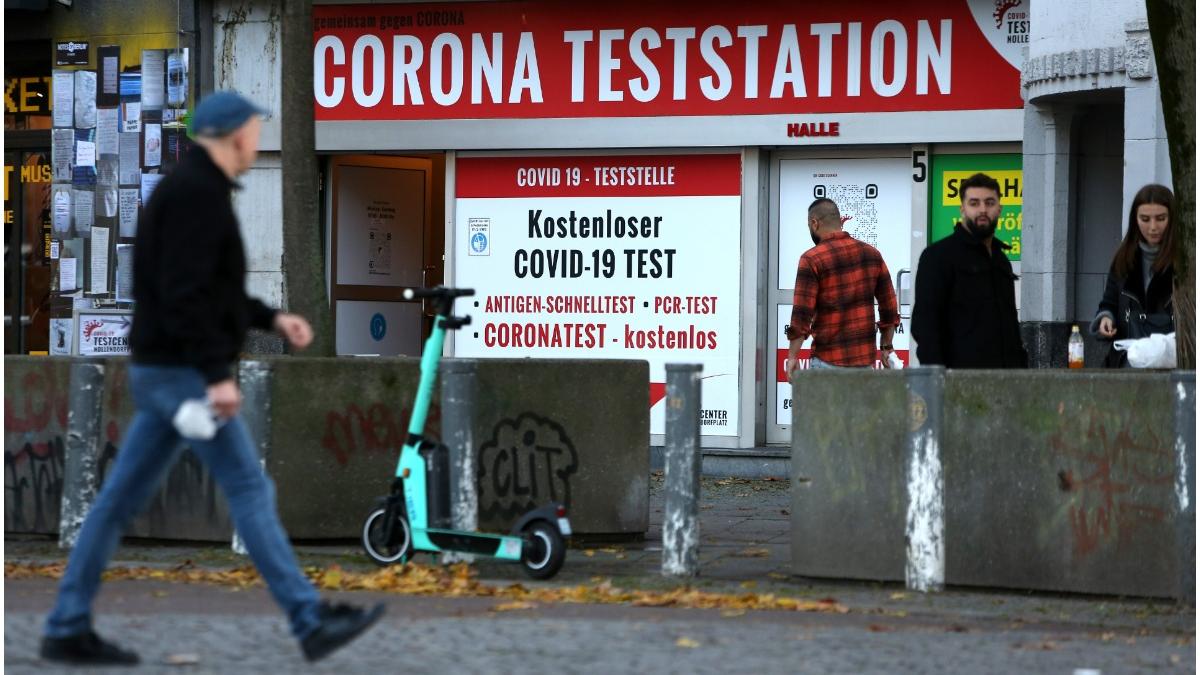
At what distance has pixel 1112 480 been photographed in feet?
23.7

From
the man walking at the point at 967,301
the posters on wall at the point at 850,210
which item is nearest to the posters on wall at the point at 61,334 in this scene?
the posters on wall at the point at 850,210

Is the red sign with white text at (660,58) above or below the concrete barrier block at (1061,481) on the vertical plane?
above

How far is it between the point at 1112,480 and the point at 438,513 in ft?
8.62

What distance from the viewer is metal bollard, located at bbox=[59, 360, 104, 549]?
8.57 meters

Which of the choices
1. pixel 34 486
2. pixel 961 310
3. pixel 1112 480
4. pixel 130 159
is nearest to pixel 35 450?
pixel 34 486

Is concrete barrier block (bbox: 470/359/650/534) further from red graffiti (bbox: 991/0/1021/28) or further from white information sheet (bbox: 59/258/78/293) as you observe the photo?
white information sheet (bbox: 59/258/78/293)

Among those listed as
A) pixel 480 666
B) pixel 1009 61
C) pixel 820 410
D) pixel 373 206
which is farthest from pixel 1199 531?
pixel 373 206

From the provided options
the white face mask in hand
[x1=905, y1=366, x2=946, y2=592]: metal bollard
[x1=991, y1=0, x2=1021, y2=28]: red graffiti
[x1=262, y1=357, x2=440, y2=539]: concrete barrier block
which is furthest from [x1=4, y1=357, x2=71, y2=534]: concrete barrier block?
[x1=991, y1=0, x2=1021, y2=28]: red graffiti

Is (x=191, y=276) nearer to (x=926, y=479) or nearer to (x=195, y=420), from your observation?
(x=195, y=420)

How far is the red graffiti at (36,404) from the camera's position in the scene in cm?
880

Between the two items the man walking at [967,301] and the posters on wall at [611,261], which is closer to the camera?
the man walking at [967,301]

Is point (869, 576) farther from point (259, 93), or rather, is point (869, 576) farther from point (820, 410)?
point (259, 93)

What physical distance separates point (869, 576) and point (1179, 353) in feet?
5.24

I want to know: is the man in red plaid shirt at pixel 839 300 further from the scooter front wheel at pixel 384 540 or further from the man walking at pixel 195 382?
the man walking at pixel 195 382
